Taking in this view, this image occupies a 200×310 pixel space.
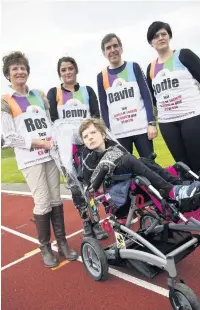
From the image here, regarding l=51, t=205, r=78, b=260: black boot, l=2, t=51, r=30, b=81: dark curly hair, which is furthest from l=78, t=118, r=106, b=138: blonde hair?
l=51, t=205, r=78, b=260: black boot

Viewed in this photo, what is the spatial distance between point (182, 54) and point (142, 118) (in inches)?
35.2

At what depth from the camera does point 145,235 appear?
10.4 ft

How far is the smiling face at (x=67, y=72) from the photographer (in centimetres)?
387

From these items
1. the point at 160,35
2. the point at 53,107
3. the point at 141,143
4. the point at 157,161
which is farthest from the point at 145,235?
the point at 157,161

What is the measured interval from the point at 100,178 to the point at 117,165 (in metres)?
0.20

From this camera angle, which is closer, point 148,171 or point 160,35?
point 148,171

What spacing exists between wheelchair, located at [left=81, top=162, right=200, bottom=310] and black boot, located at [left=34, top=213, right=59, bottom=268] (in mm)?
608

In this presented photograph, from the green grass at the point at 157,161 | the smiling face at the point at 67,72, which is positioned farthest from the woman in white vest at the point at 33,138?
the green grass at the point at 157,161

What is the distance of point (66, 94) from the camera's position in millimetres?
3994

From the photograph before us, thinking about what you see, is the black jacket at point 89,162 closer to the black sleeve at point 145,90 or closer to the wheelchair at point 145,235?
the wheelchair at point 145,235

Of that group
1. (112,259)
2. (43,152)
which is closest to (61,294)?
(112,259)

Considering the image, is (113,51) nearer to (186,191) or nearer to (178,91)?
(178,91)

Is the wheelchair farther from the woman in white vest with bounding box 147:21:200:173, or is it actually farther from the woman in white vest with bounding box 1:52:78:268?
the woman in white vest with bounding box 1:52:78:268

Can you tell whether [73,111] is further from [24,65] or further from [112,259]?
[112,259]
